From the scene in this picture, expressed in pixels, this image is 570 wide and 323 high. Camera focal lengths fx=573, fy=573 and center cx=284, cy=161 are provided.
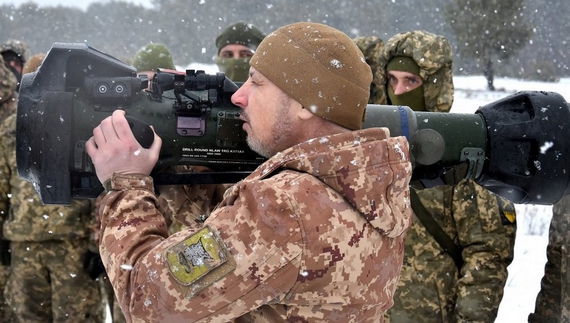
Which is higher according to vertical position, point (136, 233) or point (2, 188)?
point (136, 233)

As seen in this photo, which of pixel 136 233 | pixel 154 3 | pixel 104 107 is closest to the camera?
pixel 136 233

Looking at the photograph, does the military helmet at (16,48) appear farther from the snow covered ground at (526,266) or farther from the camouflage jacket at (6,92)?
the snow covered ground at (526,266)

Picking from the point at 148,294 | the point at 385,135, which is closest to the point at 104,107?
the point at 148,294

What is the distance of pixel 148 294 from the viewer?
1227mm

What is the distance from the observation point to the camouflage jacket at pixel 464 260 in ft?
8.25

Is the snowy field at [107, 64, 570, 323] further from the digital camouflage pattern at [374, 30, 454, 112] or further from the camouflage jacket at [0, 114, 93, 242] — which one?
the camouflage jacket at [0, 114, 93, 242]

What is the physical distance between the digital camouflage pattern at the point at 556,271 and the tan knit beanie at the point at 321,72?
1.46 metres

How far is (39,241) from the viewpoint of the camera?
11.7 ft

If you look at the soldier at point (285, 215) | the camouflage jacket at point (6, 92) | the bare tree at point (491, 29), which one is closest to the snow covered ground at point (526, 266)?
the soldier at point (285, 215)

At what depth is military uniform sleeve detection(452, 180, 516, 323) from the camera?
2.49 meters

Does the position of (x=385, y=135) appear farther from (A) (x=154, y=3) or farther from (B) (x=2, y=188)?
(A) (x=154, y=3)

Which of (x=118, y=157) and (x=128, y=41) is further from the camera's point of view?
(x=128, y=41)

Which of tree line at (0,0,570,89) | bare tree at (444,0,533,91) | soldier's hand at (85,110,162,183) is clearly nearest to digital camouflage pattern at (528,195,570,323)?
soldier's hand at (85,110,162,183)

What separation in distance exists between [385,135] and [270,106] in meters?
0.29
